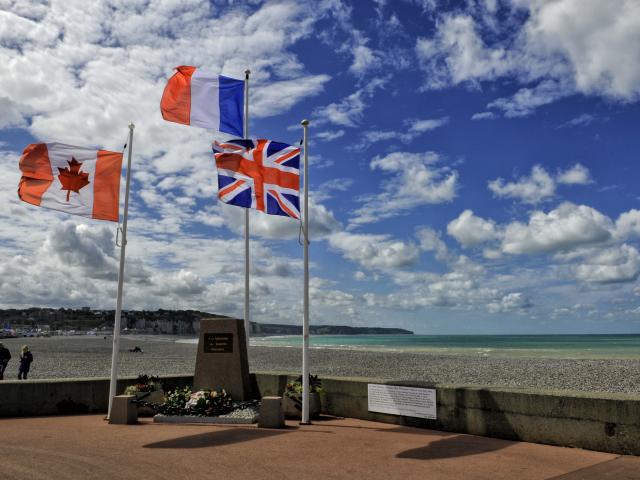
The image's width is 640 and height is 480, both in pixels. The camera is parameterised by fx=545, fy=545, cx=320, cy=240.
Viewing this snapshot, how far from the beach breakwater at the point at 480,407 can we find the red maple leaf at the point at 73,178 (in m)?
4.74

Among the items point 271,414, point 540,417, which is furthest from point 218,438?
point 540,417

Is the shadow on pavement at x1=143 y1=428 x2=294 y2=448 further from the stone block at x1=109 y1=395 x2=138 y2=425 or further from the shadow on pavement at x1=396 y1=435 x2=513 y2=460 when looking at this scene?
the shadow on pavement at x1=396 y1=435 x2=513 y2=460

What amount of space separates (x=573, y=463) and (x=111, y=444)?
7422 millimetres

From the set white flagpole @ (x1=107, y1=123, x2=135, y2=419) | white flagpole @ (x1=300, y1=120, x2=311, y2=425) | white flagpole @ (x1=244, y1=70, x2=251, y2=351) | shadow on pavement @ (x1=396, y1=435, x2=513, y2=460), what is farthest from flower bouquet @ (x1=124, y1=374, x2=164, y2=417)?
shadow on pavement @ (x1=396, y1=435, x2=513, y2=460)

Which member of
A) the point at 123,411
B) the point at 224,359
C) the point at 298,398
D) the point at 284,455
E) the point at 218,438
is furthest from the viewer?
the point at 224,359

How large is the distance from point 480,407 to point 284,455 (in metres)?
3.82

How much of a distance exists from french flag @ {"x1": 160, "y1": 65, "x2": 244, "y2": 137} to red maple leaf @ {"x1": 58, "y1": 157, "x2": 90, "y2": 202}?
2609mm

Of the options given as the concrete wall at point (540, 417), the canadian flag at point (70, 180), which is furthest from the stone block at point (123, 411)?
the concrete wall at point (540, 417)

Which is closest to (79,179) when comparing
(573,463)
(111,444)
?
(111,444)

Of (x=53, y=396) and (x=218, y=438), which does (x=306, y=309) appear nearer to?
(x=218, y=438)

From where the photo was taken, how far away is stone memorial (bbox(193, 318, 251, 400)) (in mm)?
13062

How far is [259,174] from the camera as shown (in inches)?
493

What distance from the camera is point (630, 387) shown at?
27344 millimetres

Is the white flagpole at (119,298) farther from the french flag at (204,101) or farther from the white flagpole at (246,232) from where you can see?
the white flagpole at (246,232)
